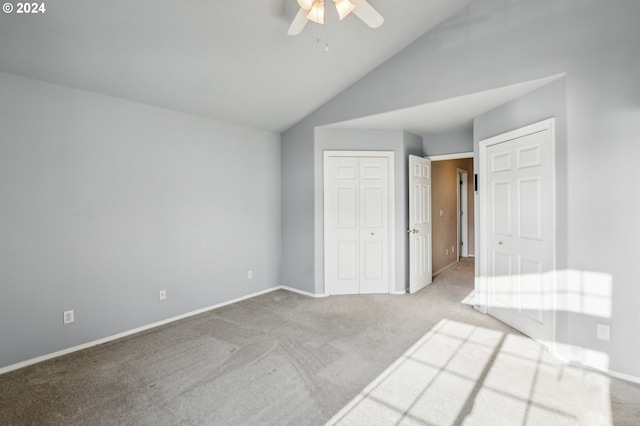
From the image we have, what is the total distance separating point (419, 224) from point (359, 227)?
0.99 metres

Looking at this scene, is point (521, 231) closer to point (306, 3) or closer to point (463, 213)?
point (306, 3)

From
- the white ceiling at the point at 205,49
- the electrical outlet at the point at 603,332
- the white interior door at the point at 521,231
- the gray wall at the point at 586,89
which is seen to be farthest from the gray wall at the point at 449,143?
the electrical outlet at the point at 603,332

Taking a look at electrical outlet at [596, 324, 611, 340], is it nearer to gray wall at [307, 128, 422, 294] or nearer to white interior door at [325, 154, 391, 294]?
gray wall at [307, 128, 422, 294]

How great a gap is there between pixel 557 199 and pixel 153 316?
4.28m

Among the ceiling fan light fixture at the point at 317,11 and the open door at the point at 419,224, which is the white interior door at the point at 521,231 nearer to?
the open door at the point at 419,224

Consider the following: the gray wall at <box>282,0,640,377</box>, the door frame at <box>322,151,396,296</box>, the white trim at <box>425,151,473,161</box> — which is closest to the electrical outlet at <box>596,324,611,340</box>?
the gray wall at <box>282,0,640,377</box>

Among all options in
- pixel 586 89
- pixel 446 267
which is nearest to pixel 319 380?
pixel 586 89

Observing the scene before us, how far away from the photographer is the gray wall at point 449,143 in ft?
15.1

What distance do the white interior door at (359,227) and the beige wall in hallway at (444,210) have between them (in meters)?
1.61

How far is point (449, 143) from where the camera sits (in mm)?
4824

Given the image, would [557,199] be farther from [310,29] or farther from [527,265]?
[310,29]

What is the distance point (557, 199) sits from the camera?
2723mm

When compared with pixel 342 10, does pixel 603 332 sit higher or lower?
lower

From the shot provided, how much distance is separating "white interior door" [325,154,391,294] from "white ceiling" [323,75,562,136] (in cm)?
54
